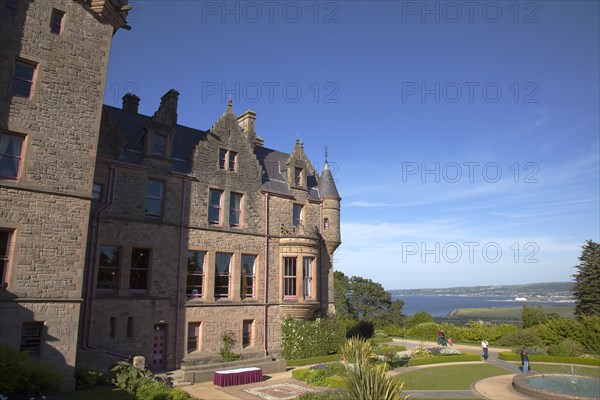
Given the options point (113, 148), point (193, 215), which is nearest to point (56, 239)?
point (113, 148)

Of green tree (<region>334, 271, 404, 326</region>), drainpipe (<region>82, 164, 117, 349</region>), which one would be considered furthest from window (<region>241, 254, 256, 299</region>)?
green tree (<region>334, 271, 404, 326</region>)

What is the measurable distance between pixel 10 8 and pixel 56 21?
5.92 feet

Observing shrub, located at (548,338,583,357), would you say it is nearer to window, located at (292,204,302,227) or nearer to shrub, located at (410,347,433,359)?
shrub, located at (410,347,433,359)

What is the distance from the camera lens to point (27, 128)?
17.1m

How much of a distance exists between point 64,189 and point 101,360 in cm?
786

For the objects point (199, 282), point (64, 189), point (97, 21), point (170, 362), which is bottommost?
point (170, 362)

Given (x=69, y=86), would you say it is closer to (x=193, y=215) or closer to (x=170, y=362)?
(x=193, y=215)

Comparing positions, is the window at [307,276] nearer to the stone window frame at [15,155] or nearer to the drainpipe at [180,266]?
the drainpipe at [180,266]

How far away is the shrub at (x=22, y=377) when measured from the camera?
12641 mm

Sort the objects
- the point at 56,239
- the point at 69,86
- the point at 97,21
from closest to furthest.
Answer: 1. the point at 56,239
2. the point at 69,86
3. the point at 97,21

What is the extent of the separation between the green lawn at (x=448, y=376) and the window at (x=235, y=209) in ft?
45.7

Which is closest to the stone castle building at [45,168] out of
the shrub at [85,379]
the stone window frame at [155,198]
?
the shrub at [85,379]

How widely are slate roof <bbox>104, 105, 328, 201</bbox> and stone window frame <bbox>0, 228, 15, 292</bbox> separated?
26.4ft

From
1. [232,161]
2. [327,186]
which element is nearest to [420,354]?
[327,186]
